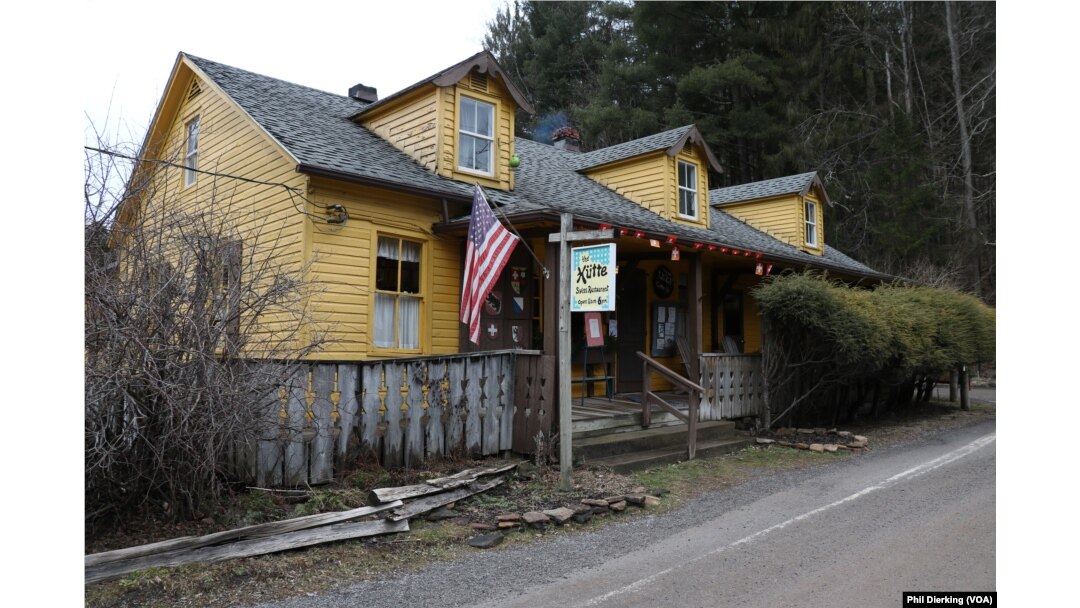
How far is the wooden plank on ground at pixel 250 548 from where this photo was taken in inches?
179

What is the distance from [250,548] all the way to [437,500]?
70.6 inches

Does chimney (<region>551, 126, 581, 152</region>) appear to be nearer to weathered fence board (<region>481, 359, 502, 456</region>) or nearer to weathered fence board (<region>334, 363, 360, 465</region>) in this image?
weathered fence board (<region>481, 359, 502, 456</region>)

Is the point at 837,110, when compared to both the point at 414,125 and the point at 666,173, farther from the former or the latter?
the point at 414,125

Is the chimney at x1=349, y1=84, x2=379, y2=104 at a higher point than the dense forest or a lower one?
lower

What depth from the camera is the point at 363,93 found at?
46.3ft

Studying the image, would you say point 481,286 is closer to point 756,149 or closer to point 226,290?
point 226,290

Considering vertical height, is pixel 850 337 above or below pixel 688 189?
below

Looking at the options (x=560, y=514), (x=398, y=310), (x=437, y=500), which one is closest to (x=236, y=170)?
(x=398, y=310)

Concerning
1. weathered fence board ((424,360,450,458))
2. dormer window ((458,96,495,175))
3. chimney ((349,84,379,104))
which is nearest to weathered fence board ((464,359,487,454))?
weathered fence board ((424,360,450,458))

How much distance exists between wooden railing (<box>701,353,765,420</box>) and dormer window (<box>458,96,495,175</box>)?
4681 mm

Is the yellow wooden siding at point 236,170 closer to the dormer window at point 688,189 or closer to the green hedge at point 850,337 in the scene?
the green hedge at point 850,337

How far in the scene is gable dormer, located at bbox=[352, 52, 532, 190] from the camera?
1093 centimetres

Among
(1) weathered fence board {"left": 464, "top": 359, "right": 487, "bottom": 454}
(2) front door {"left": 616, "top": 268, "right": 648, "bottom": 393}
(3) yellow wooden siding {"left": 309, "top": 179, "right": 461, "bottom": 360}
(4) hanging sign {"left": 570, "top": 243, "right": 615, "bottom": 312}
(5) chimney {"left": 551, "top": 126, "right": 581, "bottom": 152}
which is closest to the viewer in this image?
(4) hanging sign {"left": 570, "top": 243, "right": 615, "bottom": 312}

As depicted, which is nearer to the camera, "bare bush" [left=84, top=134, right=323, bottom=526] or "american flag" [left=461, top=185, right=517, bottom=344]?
"bare bush" [left=84, top=134, right=323, bottom=526]
